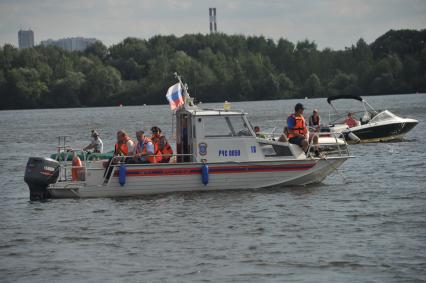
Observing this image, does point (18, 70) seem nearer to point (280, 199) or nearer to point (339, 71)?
point (339, 71)

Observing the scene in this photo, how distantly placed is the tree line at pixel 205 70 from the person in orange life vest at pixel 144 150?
11887 cm

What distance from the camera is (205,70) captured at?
159750mm

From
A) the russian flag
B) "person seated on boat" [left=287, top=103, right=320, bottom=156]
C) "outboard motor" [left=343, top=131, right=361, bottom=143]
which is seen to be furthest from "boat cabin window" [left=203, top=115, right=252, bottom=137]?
"outboard motor" [left=343, top=131, right=361, bottom=143]

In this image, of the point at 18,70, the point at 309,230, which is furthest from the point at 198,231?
the point at 18,70

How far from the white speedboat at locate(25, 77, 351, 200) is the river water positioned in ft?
0.99

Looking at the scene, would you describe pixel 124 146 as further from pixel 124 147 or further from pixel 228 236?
pixel 228 236

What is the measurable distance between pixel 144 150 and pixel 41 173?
272 centimetres

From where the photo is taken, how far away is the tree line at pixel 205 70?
505ft

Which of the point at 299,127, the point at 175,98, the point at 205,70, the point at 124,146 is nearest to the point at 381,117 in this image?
the point at 299,127

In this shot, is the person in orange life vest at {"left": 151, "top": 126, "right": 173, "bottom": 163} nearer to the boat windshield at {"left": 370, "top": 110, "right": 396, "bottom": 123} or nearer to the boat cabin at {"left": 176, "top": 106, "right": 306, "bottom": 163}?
the boat cabin at {"left": 176, "top": 106, "right": 306, "bottom": 163}

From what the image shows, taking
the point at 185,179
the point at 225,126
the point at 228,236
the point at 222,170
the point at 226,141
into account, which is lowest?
the point at 228,236

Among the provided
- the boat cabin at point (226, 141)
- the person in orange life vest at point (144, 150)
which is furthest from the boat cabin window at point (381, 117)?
the person in orange life vest at point (144, 150)

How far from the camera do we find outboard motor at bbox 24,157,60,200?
24344 mm

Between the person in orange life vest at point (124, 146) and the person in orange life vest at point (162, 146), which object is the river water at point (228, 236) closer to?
the person in orange life vest at point (162, 146)
